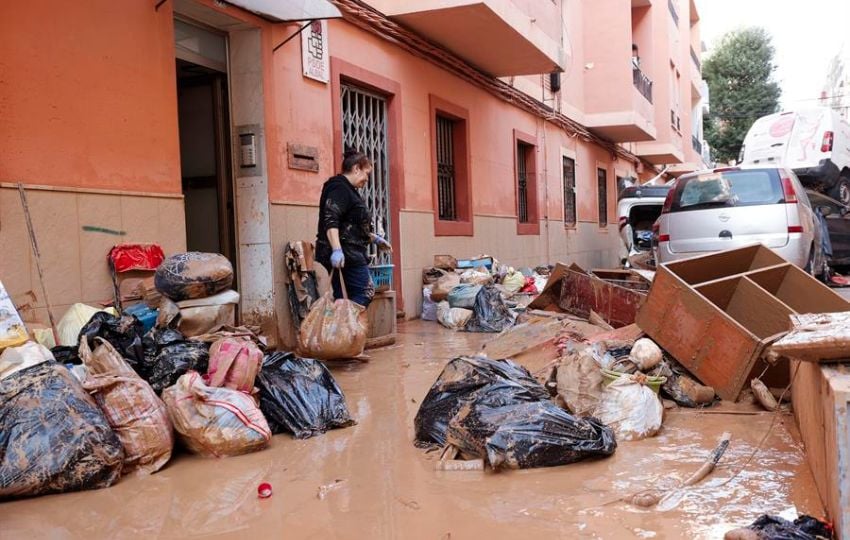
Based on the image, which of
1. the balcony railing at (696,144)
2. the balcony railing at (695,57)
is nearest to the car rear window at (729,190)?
the balcony railing at (696,144)

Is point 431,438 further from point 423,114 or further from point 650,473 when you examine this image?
point 423,114

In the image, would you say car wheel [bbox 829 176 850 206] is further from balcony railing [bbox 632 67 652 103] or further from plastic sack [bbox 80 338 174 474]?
plastic sack [bbox 80 338 174 474]

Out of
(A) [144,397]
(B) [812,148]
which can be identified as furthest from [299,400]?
(B) [812,148]

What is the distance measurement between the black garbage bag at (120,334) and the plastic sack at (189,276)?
0.54m

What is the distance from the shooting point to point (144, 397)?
3305mm

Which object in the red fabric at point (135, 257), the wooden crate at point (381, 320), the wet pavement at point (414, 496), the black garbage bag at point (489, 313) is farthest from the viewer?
the black garbage bag at point (489, 313)

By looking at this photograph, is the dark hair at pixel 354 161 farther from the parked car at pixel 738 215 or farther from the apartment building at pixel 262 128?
the parked car at pixel 738 215

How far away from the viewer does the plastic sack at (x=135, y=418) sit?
323cm

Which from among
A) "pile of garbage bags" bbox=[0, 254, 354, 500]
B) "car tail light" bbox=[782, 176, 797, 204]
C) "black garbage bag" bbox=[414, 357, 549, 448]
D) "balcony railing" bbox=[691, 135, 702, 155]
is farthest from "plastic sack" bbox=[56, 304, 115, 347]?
"balcony railing" bbox=[691, 135, 702, 155]

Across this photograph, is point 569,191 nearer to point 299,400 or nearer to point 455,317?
point 455,317

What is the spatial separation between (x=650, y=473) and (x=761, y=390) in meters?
1.28

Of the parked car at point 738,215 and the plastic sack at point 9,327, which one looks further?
the parked car at point 738,215

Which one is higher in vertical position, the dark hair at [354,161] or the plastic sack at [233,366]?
the dark hair at [354,161]

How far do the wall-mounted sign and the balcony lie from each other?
1.29 metres
